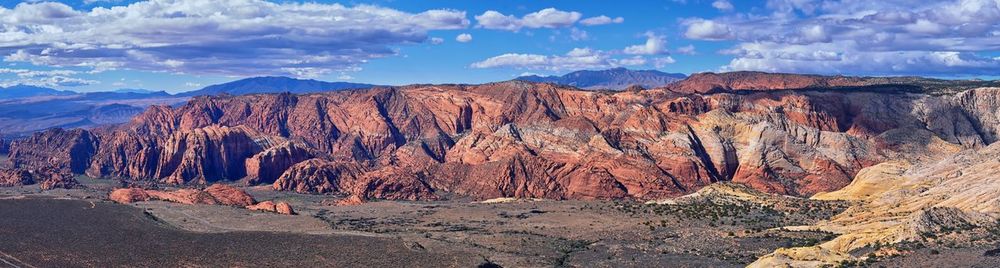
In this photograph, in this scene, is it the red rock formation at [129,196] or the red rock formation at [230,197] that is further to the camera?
the red rock formation at [230,197]

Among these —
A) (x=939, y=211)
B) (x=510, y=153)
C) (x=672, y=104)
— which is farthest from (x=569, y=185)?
(x=939, y=211)

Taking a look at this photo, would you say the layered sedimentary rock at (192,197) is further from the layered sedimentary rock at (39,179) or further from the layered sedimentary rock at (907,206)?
the layered sedimentary rock at (907,206)

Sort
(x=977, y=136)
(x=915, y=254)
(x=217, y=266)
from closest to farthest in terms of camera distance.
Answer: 1. (x=915, y=254)
2. (x=217, y=266)
3. (x=977, y=136)

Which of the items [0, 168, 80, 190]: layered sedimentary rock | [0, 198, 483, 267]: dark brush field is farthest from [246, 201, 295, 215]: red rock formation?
[0, 168, 80, 190]: layered sedimentary rock

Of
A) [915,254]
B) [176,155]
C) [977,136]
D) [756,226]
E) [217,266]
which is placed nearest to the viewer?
[915,254]

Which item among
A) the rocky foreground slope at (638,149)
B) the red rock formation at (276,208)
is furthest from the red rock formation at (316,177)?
the red rock formation at (276,208)

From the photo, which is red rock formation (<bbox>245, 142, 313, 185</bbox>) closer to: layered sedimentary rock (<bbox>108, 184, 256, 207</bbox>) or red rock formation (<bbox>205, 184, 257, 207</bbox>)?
red rock formation (<bbox>205, 184, 257, 207</bbox>)

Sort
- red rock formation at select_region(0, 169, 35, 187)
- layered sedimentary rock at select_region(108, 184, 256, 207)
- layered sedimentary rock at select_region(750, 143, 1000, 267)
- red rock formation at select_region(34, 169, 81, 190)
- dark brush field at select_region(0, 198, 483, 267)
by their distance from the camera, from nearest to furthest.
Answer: layered sedimentary rock at select_region(750, 143, 1000, 267) → dark brush field at select_region(0, 198, 483, 267) → layered sedimentary rock at select_region(108, 184, 256, 207) → red rock formation at select_region(34, 169, 81, 190) → red rock formation at select_region(0, 169, 35, 187)

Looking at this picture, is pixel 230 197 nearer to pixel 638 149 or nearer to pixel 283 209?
pixel 283 209

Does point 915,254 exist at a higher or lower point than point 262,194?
Result: higher

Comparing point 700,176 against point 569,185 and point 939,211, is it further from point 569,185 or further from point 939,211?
point 939,211

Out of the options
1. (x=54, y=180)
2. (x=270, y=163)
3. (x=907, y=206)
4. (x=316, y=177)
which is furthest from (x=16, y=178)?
(x=907, y=206)
